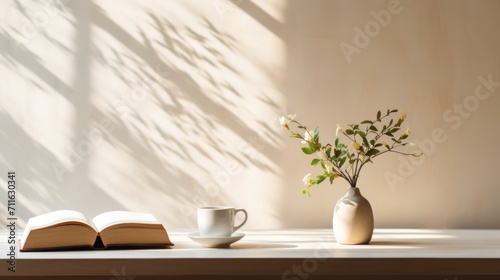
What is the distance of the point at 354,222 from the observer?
84.4 inches

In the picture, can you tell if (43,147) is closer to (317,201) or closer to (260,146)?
(260,146)

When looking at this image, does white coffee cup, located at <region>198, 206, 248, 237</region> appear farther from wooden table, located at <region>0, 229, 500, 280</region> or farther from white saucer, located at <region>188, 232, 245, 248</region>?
wooden table, located at <region>0, 229, 500, 280</region>

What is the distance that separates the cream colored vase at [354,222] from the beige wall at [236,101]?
0.50m

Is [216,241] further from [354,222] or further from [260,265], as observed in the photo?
[354,222]

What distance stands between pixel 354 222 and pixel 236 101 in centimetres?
83

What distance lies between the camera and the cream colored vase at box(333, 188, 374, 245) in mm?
2145

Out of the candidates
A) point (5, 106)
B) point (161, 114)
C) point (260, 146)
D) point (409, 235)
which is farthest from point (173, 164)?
point (409, 235)

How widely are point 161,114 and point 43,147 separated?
21.3 inches

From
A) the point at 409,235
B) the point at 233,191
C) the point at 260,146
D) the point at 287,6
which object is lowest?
the point at 409,235

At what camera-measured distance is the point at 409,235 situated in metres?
2.42

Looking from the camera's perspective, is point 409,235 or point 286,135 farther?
point 286,135

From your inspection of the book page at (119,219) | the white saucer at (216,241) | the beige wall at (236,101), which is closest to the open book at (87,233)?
the book page at (119,219)

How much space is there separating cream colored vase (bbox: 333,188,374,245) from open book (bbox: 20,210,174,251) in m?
0.61

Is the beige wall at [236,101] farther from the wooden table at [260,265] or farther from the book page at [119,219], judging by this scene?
the wooden table at [260,265]
